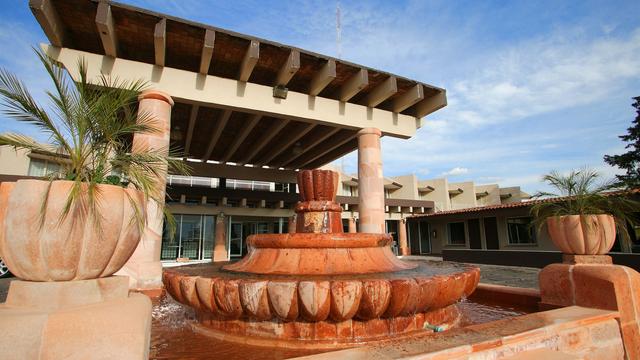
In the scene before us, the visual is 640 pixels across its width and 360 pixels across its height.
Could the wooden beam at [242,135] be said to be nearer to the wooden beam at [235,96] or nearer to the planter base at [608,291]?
the wooden beam at [235,96]

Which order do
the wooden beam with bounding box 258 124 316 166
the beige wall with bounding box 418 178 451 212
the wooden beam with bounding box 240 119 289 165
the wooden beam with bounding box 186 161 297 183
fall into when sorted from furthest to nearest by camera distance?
the beige wall with bounding box 418 178 451 212, the wooden beam with bounding box 186 161 297 183, the wooden beam with bounding box 258 124 316 166, the wooden beam with bounding box 240 119 289 165

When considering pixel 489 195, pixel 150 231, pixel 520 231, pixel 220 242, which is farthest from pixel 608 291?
pixel 489 195

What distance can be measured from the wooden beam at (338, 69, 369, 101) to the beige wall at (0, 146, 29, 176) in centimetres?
1527

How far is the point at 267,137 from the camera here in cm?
1235

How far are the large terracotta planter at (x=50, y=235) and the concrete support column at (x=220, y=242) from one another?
16.2m

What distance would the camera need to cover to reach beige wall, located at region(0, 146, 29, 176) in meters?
14.9

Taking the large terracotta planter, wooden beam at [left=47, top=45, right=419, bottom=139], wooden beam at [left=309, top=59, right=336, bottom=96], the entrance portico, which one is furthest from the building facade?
the large terracotta planter

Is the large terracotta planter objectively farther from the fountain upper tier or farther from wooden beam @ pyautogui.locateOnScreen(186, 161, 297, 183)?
wooden beam @ pyautogui.locateOnScreen(186, 161, 297, 183)

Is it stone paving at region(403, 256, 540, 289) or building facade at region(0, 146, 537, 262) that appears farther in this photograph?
building facade at region(0, 146, 537, 262)

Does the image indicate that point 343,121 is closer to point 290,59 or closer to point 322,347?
point 290,59

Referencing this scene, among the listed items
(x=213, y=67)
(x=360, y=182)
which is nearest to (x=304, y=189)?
(x=360, y=182)

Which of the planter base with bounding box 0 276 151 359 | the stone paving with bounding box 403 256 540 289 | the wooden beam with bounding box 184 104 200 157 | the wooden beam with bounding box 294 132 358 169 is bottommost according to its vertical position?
the stone paving with bounding box 403 256 540 289

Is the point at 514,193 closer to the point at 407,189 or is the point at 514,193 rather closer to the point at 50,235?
the point at 407,189

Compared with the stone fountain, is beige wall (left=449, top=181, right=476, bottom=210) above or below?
above
